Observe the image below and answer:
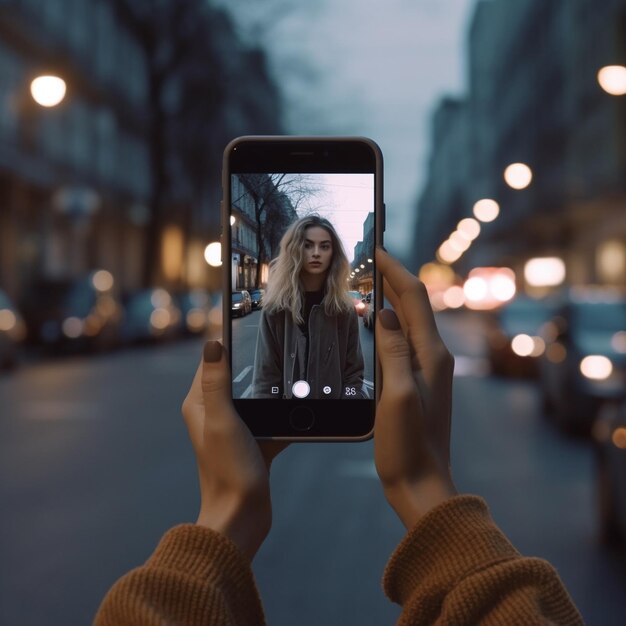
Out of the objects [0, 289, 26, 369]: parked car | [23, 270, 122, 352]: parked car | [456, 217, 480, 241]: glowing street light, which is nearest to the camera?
[0, 289, 26, 369]: parked car

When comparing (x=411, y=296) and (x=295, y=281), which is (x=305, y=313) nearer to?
(x=295, y=281)

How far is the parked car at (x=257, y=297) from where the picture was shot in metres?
1.92

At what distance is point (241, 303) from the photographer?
198cm

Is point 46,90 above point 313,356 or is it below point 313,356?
above

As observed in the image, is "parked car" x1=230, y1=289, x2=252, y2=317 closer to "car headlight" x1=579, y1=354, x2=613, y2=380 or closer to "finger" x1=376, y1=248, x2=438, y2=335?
"finger" x1=376, y1=248, x2=438, y2=335

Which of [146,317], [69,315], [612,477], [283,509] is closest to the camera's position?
[612,477]

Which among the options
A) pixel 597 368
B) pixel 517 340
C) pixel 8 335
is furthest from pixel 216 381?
pixel 8 335

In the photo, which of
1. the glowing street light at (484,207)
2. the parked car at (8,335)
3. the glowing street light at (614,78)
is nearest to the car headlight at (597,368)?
the glowing street light at (484,207)

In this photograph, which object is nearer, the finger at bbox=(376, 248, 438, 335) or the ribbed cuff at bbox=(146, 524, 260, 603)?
the ribbed cuff at bbox=(146, 524, 260, 603)

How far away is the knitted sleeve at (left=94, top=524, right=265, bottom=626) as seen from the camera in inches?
63.4

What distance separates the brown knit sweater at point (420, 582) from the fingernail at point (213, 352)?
26 cm

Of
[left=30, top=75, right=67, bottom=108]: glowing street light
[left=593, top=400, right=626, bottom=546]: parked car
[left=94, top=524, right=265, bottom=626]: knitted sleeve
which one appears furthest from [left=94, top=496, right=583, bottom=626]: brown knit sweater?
[left=30, top=75, right=67, bottom=108]: glowing street light

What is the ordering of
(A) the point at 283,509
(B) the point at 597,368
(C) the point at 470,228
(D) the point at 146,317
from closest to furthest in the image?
(A) the point at 283,509 < (B) the point at 597,368 < (D) the point at 146,317 < (C) the point at 470,228

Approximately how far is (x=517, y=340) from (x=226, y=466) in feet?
69.6
